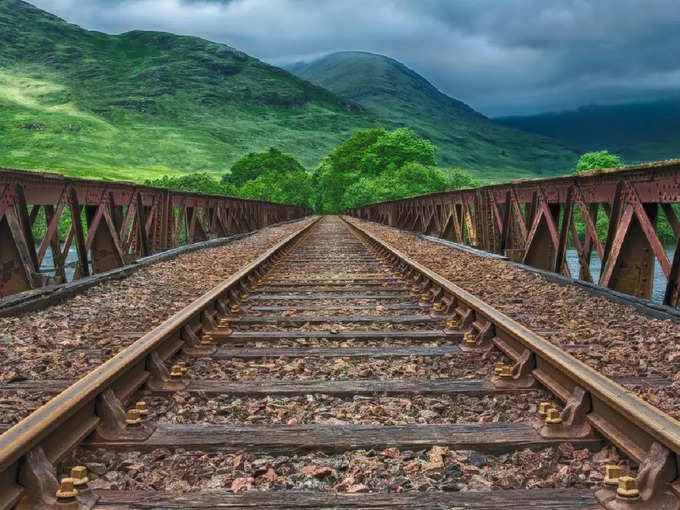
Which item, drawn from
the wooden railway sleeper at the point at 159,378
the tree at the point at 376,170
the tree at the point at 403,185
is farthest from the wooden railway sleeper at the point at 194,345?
the tree at the point at 376,170

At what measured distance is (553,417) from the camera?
10.5 feet

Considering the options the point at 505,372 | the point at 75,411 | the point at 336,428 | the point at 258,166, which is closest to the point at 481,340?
the point at 505,372

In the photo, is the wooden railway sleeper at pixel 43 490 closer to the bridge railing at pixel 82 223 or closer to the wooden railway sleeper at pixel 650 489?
the wooden railway sleeper at pixel 650 489

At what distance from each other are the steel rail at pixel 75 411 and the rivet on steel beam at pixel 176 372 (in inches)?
6.7

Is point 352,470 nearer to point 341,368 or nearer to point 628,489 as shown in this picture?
point 628,489

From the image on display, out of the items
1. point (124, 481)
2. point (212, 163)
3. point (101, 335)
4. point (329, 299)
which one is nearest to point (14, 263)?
point (101, 335)

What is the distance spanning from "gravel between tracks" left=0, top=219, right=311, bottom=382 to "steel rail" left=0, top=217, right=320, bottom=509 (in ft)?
1.75

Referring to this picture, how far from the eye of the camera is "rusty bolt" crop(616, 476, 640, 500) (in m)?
2.40

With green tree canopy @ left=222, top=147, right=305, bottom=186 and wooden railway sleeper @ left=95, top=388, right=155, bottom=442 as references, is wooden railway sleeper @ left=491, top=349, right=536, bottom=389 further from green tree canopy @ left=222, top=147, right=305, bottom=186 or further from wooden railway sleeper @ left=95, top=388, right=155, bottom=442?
green tree canopy @ left=222, top=147, right=305, bottom=186

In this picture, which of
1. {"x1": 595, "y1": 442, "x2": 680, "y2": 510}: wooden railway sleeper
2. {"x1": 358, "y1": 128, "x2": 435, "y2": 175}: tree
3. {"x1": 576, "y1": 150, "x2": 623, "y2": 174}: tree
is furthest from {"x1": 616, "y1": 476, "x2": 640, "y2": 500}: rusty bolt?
{"x1": 576, "y1": 150, "x2": 623, "y2": 174}: tree

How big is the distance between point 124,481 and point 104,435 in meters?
0.46

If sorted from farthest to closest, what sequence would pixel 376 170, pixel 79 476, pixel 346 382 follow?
pixel 376 170, pixel 346 382, pixel 79 476

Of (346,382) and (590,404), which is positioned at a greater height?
(590,404)

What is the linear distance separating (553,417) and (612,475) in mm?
638
